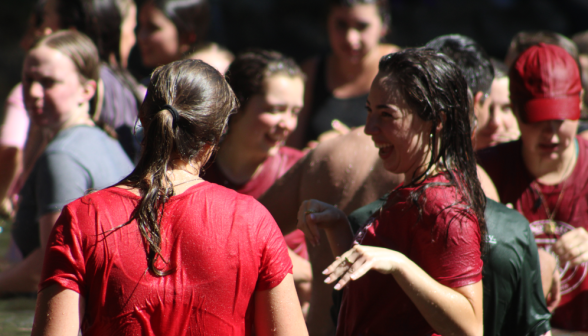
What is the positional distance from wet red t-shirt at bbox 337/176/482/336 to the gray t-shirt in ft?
3.71

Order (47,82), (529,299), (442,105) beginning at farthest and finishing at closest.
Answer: (47,82) < (529,299) < (442,105)

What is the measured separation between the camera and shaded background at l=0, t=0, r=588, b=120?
8.48 meters

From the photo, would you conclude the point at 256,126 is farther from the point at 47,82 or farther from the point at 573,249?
the point at 573,249

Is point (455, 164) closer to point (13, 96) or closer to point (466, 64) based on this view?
point (466, 64)

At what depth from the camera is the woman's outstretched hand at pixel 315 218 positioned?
1.81 meters

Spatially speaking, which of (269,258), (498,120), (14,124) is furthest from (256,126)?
(14,124)

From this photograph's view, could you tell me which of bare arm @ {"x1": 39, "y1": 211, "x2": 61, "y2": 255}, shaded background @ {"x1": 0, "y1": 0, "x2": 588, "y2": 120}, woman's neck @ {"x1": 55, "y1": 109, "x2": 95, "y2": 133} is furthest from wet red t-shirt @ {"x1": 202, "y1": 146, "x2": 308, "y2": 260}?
shaded background @ {"x1": 0, "y1": 0, "x2": 588, "y2": 120}

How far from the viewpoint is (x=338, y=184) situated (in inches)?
87.4

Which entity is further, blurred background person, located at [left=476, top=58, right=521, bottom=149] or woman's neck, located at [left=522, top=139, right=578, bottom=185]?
blurred background person, located at [left=476, top=58, right=521, bottom=149]

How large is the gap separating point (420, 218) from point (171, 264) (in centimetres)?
67

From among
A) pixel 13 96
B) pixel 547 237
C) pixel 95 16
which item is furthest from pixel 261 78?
pixel 13 96

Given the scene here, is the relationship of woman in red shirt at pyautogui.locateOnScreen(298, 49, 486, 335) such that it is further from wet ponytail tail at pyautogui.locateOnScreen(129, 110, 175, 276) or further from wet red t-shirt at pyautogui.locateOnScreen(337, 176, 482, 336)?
wet ponytail tail at pyautogui.locateOnScreen(129, 110, 175, 276)

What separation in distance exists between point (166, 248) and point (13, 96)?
273cm

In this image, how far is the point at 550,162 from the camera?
254cm
